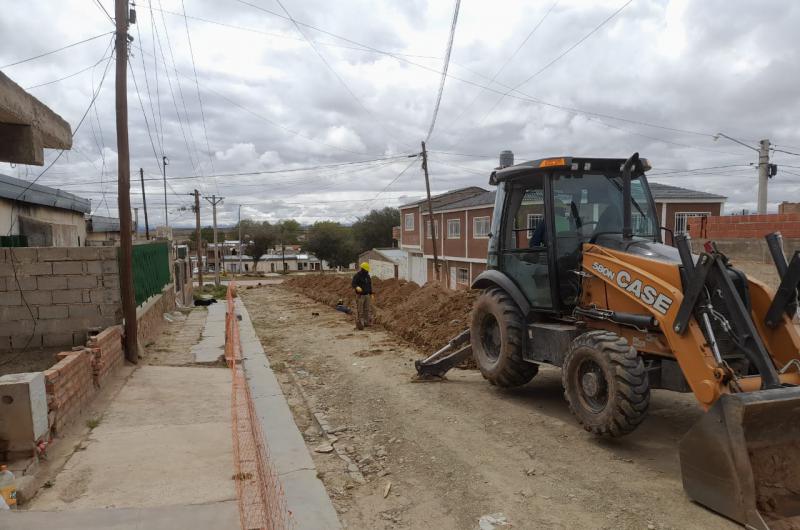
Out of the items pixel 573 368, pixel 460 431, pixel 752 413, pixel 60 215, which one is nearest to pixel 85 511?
pixel 460 431

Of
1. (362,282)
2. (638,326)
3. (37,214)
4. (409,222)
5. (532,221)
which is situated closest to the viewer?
(638,326)

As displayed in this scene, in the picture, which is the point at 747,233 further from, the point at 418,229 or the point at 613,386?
the point at 418,229

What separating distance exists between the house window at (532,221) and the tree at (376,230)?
235 ft

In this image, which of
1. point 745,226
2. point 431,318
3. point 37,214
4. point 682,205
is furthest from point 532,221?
point 682,205

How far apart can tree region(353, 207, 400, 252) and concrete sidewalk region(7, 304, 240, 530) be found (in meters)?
71.7

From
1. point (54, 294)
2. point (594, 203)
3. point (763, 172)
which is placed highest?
point (763, 172)

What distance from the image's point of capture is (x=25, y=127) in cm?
376

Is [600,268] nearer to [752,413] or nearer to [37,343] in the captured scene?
[752,413]

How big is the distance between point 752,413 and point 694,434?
41 centimetres

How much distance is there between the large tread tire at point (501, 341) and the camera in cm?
678

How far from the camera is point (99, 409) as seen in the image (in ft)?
21.6

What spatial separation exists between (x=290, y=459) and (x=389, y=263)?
39324 mm

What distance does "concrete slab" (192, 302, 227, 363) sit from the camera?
1012 cm

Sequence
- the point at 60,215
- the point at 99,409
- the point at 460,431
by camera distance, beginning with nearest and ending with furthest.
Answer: the point at 460,431
the point at 99,409
the point at 60,215
